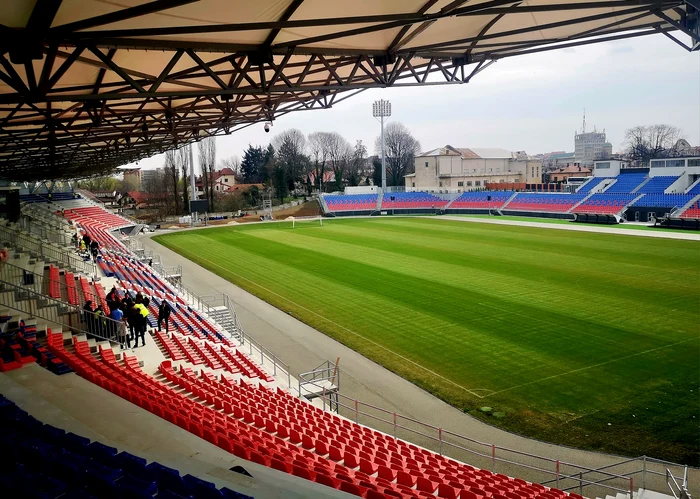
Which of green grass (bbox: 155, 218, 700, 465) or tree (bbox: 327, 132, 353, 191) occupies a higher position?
tree (bbox: 327, 132, 353, 191)

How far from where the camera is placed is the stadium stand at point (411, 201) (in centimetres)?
7075

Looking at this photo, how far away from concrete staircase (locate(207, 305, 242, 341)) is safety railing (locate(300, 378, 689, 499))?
6640 millimetres

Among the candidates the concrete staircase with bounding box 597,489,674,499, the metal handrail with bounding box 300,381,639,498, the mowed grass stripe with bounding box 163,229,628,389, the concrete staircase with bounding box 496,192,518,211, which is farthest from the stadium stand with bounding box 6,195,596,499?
the concrete staircase with bounding box 496,192,518,211

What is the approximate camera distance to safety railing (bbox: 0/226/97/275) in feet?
66.0

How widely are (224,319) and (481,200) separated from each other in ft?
172

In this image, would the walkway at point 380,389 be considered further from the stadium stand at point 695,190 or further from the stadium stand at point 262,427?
the stadium stand at point 695,190

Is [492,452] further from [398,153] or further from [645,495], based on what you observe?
[398,153]

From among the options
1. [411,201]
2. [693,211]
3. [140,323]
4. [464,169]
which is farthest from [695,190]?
[140,323]

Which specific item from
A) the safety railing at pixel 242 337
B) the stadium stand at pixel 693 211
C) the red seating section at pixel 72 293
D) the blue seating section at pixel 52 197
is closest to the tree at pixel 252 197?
the blue seating section at pixel 52 197

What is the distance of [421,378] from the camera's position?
14141 mm

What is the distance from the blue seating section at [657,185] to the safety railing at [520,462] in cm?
4820

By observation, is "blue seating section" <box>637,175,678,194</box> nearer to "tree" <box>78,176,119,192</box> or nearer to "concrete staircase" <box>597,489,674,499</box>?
"concrete staircase" <box>597,489,674,499</box>

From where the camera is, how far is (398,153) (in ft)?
349

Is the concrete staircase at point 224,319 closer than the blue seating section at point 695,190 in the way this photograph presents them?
Yes
